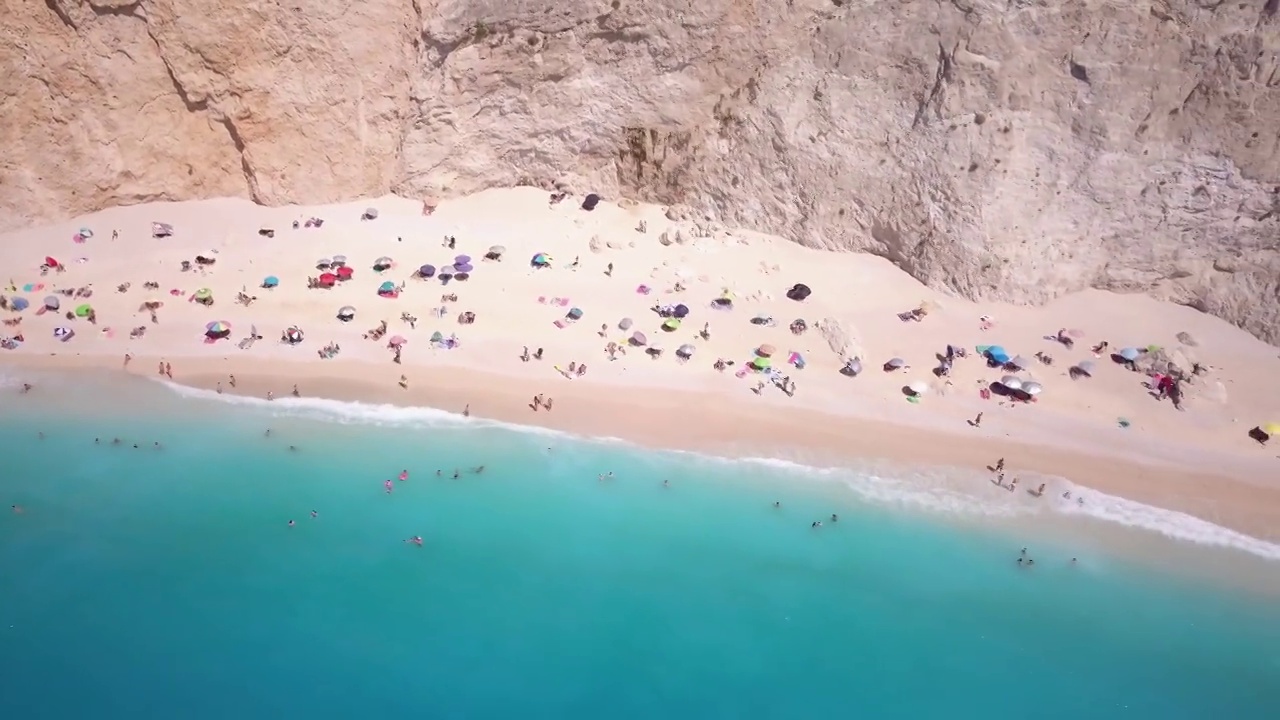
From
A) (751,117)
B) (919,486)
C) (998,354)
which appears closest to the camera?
(919,486)

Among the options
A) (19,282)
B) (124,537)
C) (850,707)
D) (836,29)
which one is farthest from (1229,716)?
(19,282)

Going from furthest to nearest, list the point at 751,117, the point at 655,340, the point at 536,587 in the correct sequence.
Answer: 1. the point at 751,117
2. the point at 655,340
3. the point at 536,587

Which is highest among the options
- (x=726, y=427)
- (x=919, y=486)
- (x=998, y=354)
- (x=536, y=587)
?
(x=998, y=354)

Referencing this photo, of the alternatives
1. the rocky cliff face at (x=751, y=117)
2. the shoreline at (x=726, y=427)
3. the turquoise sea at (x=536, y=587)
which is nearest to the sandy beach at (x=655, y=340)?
the shoreline at (x=726, y=427)

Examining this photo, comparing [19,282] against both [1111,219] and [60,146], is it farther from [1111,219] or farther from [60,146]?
[1111,219]

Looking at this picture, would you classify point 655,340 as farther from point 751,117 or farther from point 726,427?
point 751,117

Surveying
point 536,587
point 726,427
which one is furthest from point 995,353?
point 536,587

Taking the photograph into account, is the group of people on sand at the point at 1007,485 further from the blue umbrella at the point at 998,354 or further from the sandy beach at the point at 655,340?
the blue umbrella at the point at 998,354
